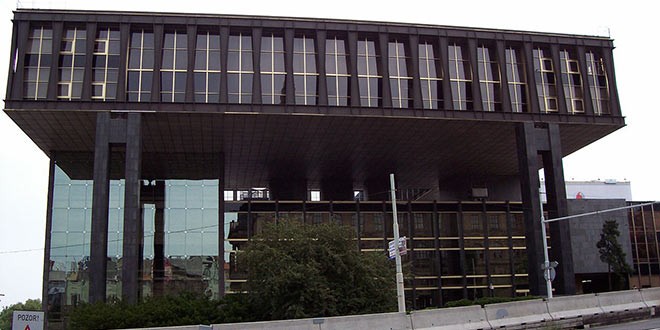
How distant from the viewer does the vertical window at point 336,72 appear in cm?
4600

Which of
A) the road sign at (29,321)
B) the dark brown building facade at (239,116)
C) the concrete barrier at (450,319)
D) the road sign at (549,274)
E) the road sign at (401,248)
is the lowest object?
the concrete barrier at (450,319)

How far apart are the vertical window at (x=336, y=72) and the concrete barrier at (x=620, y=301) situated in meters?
21.8

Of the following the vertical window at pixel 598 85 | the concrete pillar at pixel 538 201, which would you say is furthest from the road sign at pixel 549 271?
the vertical window at pixel 598 85

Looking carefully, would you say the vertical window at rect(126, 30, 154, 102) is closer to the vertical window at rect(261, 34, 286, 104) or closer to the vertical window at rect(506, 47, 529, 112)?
the vertical window at rect(261, 34, 286, 104)

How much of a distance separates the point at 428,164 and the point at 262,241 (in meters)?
31.3

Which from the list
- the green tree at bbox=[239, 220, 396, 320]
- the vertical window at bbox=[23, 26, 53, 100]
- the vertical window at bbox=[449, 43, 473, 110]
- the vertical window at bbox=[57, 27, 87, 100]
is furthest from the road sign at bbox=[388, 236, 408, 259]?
the vertical window at bbox=[23, 26, 53, 100]

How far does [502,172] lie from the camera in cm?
6906

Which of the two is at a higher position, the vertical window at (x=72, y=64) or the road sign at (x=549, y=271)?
the vertical window at (x=72, y=64)

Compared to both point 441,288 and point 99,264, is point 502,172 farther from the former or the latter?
point 99,264

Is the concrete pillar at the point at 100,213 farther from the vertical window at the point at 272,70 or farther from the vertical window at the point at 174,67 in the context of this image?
the vertical window at the point at 272,70

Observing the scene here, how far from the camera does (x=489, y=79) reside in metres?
48.7

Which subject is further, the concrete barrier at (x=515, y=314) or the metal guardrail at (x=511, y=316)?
the concrete barrier at (x=515, y=314)

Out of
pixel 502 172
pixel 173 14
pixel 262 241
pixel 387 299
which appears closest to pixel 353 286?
pixel 387 299

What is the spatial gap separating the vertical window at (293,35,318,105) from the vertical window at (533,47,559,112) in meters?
17.1
